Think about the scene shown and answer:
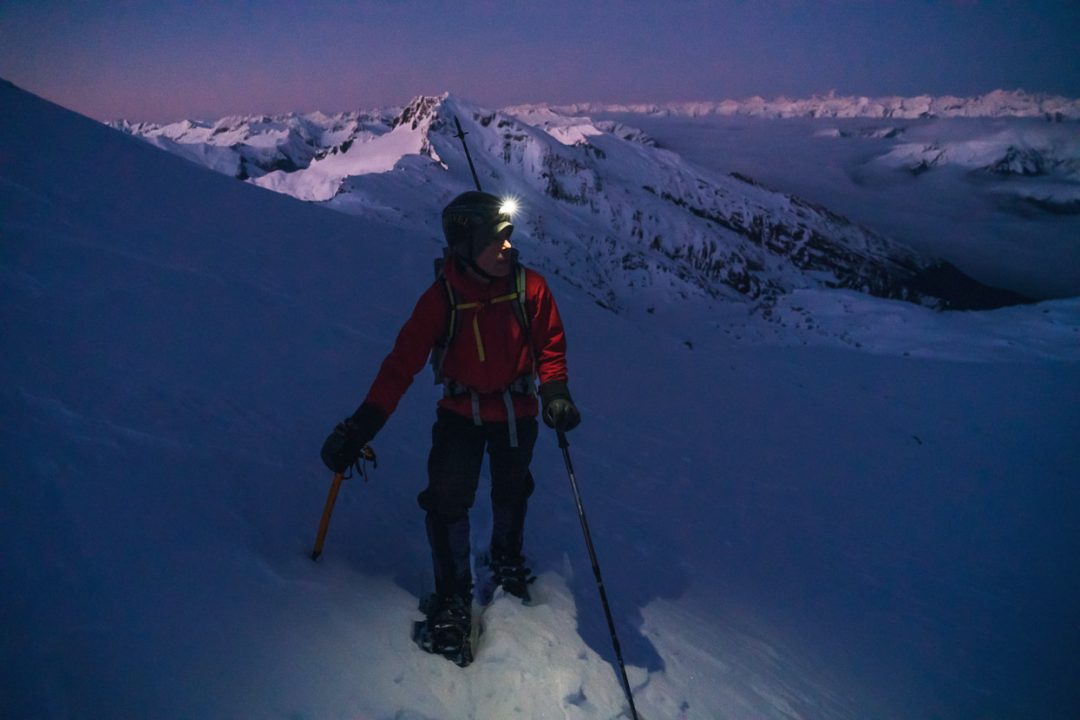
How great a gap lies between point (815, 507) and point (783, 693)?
3.77 metres

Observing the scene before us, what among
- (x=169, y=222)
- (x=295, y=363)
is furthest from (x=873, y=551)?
(x=169, y=222)

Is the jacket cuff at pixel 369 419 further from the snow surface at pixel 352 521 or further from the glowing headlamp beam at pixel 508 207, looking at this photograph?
the glowing headlamp beam at pixel 508 207

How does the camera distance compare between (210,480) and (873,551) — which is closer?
(210,480)

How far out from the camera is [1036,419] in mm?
14438

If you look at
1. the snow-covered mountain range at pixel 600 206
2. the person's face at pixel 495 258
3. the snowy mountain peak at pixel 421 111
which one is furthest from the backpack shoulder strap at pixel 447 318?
the snowy mountain peak at pixel 421 111

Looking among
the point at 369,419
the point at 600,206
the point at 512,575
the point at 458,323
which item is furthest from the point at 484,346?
the point at 600,206

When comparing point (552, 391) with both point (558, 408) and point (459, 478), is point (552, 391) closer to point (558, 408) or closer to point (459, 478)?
point (558, 408)

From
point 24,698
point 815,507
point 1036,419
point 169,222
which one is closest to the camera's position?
point 24,698

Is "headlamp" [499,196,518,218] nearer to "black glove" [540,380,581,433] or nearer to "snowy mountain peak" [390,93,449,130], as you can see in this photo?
"black glove" [540,380,581,433]

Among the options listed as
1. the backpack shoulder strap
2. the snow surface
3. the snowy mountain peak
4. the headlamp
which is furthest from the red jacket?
the snowy mountain peak

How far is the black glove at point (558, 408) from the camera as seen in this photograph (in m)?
3.17

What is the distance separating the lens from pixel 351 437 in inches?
111

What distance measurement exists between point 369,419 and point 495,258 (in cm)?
114

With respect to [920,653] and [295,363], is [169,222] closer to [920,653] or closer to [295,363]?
[295,363]
